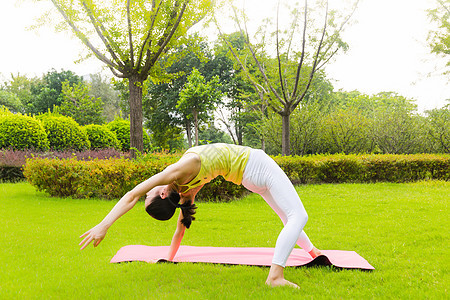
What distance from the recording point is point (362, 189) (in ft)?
32.0

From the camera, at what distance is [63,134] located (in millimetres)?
13734

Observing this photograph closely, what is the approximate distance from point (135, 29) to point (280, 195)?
7.63m

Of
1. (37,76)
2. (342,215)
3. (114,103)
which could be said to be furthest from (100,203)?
(37,76)

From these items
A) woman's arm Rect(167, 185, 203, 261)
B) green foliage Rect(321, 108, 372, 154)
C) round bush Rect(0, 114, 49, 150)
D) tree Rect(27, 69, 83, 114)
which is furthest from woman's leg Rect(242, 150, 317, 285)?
tree Rect(27, 69, 83, 114)

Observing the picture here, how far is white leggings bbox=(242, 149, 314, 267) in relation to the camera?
9.43ft

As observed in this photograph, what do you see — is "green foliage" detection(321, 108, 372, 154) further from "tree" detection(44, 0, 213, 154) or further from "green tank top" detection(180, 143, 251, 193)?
"green tank top" detection(180, 143, 251, 193)

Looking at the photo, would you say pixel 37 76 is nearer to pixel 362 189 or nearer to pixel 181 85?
pixel 181 85

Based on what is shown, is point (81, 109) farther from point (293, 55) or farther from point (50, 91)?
point (293, 55)

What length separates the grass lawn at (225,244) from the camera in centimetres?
292

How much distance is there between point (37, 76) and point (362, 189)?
55.0 metres

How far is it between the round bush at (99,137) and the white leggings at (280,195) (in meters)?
14.0

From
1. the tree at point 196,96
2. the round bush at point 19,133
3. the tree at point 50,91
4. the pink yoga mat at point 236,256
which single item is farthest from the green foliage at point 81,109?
the pink yoga mat at point 236,256

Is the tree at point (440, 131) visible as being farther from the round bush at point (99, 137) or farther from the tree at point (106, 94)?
the tree at point (106, 94)

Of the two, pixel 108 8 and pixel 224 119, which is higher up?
pixel 108 8
